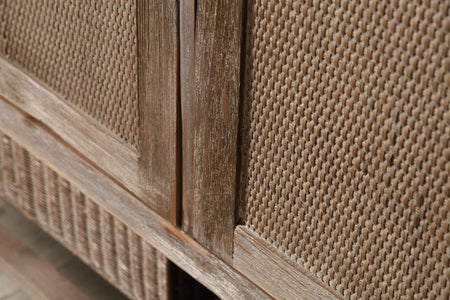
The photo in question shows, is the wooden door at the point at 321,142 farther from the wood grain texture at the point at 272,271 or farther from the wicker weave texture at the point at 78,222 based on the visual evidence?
the wicker weave texture at the point at 78,222

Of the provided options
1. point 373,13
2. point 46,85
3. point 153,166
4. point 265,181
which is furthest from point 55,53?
point 373,13

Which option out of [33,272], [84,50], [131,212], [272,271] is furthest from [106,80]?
[33,272]

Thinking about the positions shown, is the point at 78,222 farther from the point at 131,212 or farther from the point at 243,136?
the point at 243,136

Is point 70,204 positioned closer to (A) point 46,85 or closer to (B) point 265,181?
(A) point 46,85

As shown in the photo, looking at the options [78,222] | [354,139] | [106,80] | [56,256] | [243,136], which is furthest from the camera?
[56,256]

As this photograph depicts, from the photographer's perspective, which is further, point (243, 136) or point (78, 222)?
point (78, 222)

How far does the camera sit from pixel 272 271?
70cm

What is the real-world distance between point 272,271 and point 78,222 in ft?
1.25

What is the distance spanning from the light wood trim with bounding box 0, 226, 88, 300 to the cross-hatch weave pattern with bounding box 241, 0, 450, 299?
1.56ft

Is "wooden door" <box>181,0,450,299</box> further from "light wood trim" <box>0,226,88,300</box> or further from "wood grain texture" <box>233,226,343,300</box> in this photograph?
"light wood trim" <box>0,226,88,300</box>

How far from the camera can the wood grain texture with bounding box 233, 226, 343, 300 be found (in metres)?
0.67

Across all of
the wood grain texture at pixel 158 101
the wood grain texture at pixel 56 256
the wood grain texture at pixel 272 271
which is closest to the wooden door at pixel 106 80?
the wood grain texture at pixel 158 101

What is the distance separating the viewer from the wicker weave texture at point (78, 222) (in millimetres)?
907

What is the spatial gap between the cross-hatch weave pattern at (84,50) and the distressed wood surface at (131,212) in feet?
0.26
